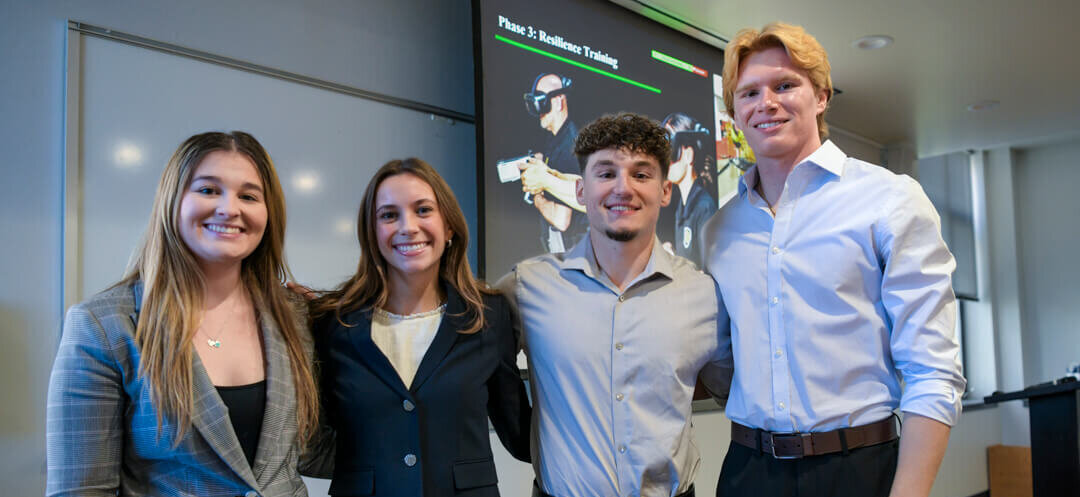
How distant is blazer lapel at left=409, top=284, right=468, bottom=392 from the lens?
187 centimetres

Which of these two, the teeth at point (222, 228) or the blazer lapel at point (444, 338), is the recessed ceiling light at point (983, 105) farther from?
the teeth at point (222, 228)

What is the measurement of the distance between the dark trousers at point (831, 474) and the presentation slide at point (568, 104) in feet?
7.05

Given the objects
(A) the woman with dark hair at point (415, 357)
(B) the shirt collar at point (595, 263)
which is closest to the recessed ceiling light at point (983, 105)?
(B) the shirt collar at point (595, 263)

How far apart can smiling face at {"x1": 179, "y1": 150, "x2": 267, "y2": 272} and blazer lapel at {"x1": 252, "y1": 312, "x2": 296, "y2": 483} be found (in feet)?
0.65

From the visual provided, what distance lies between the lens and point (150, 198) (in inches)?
115

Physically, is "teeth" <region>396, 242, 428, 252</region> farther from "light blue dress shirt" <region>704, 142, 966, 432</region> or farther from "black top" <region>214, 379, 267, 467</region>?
"light blue dress shirt" <region>704, 142, 966, 432</region>

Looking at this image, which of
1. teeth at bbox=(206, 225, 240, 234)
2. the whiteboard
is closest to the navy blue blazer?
teeth at bbox=(206, 225, 240, 234)

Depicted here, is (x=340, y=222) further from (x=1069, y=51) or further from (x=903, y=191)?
(x=1069, y=51)

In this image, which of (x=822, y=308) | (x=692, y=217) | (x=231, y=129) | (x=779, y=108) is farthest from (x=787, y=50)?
(x=692, y=217)

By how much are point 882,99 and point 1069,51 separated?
134 cm

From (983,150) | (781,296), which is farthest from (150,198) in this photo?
(983,150)

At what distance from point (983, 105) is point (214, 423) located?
7078mm

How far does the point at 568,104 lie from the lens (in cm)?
Answer: 419

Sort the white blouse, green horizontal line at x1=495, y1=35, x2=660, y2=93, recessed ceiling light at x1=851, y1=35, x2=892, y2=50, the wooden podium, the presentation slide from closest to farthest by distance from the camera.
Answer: the white blouse, the presentation slide, green horizontal line at x1=495, y1=35, x2=660, y2=93, the wooden podium, recessed ceiling light at x1=851, y1=35, x2=892, y2=50
